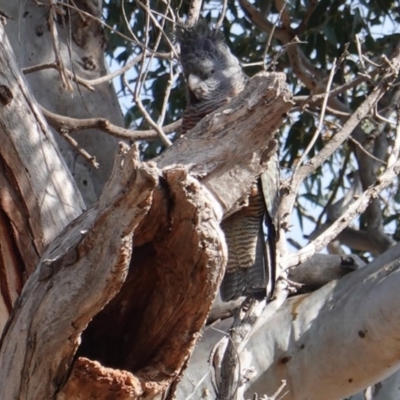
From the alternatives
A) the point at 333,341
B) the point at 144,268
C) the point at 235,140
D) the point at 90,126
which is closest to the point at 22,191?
the point at 144,268

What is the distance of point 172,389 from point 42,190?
57 cm

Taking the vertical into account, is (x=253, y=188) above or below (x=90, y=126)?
below

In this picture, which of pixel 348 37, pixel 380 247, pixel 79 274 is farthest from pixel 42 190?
pixel 348 37

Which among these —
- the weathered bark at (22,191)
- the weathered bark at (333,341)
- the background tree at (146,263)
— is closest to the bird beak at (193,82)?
the background tree at (146,263)

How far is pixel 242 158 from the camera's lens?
4.85 ft

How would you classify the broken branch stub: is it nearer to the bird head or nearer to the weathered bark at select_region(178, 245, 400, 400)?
the weathered bark at select_region(178, 245, 400, 400)

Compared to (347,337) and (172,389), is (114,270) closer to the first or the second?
(172,389)

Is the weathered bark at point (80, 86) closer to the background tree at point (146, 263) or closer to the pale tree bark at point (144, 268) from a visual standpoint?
the background tree at point (146, 263)

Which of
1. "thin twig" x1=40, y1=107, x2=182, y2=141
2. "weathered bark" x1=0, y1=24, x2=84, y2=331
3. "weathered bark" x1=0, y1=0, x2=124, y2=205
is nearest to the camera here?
"weathered bark" x1=0, y1=24, x2=84, y2=331

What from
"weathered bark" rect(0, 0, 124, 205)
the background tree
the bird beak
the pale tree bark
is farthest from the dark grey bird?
the pale tree bark

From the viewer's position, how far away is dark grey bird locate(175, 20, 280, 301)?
2.54 metres

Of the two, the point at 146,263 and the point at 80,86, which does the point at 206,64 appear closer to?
the point at 80,86

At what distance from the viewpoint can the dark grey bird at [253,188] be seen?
2545 millimetres

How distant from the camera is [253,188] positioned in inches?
93.3
